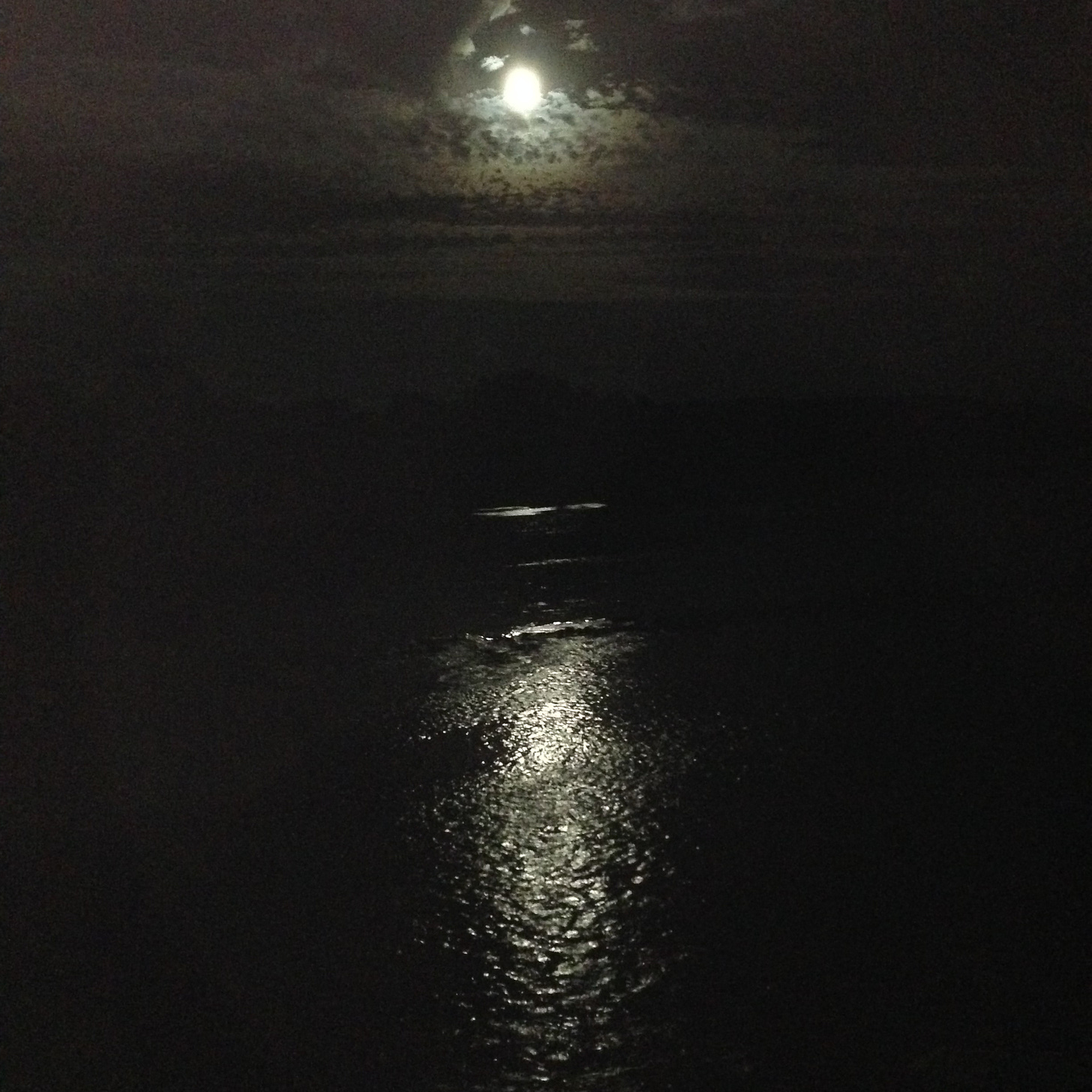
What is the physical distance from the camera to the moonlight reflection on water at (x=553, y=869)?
374 cm

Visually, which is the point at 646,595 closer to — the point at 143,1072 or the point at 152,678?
the point at 152,678

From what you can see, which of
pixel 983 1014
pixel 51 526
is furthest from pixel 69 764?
pixel 51 526

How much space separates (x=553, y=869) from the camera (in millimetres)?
4715

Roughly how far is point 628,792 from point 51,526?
21.2 feet

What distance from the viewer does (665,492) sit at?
12.5 meters

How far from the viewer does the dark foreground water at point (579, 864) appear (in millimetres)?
3672

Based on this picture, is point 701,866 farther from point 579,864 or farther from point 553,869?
point 553,869

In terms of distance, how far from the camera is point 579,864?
4754 millimetres

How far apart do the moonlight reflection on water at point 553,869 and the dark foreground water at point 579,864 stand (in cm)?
1

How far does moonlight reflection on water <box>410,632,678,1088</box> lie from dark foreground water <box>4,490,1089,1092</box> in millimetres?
15

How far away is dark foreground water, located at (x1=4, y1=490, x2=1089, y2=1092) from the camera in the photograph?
3672mm

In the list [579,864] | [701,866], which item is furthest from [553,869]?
[701,866]

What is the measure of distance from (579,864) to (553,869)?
0.12 m

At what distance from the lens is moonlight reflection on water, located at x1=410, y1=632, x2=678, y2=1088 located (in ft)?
12.3
